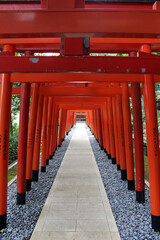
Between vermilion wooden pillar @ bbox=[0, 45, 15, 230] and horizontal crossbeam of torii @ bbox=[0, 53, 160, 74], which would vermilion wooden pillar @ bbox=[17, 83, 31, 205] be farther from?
horizontal crossbeam of torii @ bbox=[0, 53, 160, 74]

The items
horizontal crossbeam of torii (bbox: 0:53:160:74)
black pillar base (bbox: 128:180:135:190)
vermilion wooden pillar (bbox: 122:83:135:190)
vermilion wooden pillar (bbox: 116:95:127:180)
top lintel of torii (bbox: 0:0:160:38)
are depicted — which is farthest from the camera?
vermilion wooden pillar (bbox: 116:95:127:180)

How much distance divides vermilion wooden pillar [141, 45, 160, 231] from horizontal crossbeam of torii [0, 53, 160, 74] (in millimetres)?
1188

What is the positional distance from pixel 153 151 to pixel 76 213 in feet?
7.24

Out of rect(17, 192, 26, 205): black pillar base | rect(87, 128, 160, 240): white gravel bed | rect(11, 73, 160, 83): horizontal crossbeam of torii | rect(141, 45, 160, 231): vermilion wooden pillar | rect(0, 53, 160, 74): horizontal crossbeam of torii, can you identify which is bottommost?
rect(87, 128, 160, 240): white gravel bed

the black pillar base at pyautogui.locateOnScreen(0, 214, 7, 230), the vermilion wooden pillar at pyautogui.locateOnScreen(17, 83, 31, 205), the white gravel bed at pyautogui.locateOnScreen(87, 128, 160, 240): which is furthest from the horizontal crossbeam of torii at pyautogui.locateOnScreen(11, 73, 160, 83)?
the white gravel bed at pyautogui.locateOnScreen(87, 128, 160, 240)

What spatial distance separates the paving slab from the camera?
10.1 feet

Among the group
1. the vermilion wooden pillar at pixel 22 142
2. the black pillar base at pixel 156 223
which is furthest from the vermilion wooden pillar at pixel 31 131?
the black pillar base at pixel 156 223

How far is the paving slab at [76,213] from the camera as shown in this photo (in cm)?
309

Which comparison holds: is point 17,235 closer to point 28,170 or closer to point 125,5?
point 28,170

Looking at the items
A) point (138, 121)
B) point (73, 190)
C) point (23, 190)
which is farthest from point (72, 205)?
point (138, 121)

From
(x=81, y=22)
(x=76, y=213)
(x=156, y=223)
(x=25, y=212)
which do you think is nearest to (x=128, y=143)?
(x=156, y=223)

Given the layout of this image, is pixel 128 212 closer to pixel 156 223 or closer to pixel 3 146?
pixel 156 223

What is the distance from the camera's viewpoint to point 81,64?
2297mm

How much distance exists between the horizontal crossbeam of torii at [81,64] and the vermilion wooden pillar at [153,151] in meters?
1.19
